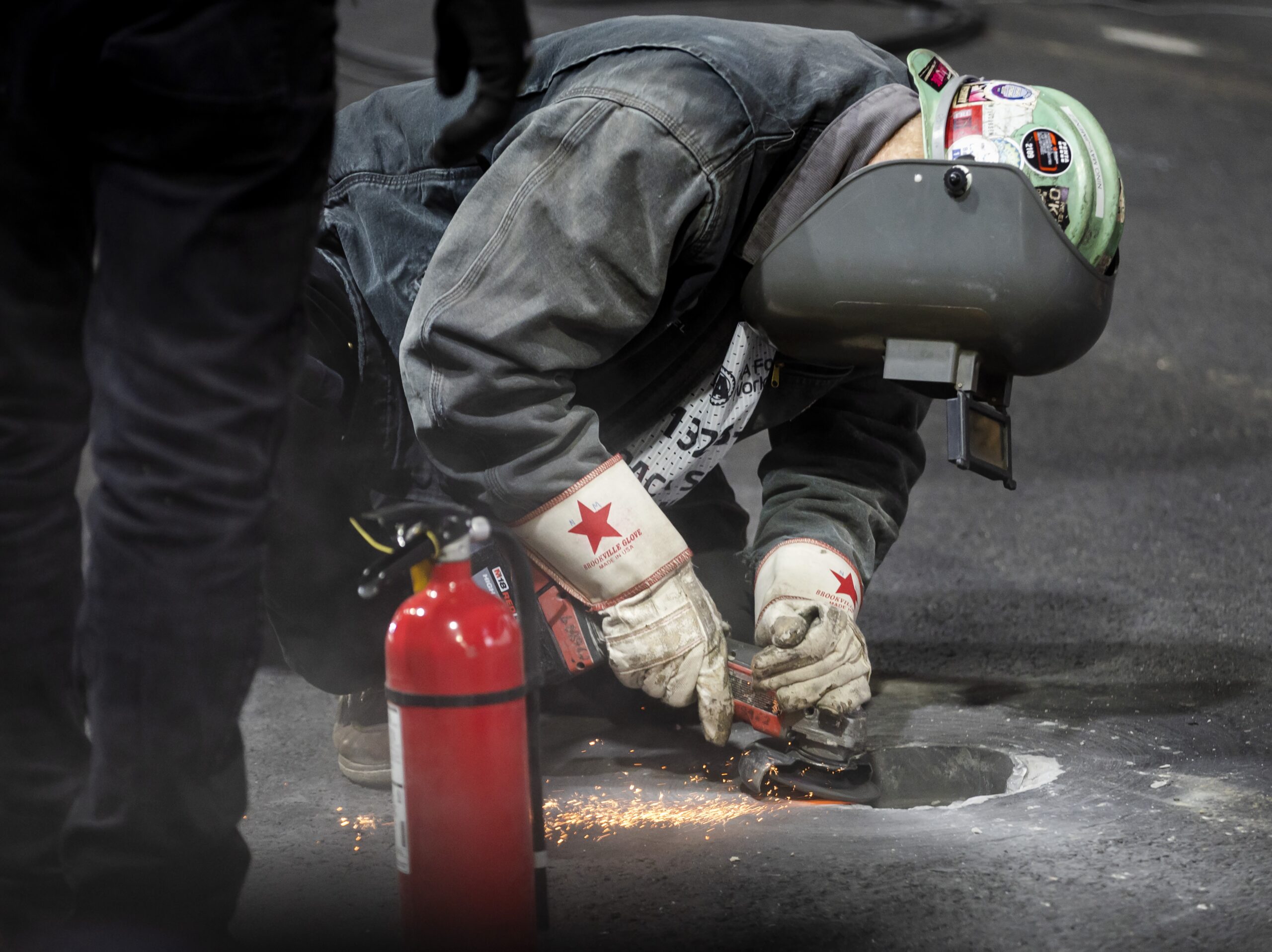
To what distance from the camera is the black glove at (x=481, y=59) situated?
4.12 ft

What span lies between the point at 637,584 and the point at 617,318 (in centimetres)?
40

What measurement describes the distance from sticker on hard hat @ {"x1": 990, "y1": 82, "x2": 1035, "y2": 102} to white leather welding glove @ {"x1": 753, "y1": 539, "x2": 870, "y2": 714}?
2.57 ft

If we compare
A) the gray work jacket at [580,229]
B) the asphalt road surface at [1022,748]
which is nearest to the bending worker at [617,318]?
the gray work jacket at [580,229]

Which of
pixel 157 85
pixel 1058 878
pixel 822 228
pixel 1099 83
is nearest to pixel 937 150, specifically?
pixel 822 228

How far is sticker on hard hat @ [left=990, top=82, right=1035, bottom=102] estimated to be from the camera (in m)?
1.91

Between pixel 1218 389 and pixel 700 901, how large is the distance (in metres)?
3.05

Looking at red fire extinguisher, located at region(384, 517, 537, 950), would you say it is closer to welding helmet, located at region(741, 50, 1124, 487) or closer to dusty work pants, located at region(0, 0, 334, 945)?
dusty work pants, located at region(0, 0, 334, 945)

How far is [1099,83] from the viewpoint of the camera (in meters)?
6.98

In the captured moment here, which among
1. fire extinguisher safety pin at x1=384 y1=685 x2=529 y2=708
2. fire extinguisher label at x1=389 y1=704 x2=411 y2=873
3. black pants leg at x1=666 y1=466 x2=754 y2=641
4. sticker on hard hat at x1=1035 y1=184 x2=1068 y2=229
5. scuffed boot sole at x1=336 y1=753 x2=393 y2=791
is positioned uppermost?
sticker on hard hat at x1=1035 y1=184 x2=1068 y2=229

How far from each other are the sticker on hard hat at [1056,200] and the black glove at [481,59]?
2.93 feet

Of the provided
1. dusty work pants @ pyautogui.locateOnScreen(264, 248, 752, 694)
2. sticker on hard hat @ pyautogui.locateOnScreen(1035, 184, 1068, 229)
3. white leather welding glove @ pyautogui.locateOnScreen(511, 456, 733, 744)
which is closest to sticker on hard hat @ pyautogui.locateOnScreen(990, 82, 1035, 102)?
sticker on hard hat @ pyautogui.locateOnScreen(1035, 184, 1068, 229)

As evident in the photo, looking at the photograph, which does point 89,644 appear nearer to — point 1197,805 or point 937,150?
point 937,150

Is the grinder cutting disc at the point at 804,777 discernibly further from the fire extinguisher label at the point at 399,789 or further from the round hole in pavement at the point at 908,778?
the fire extinguisher label at the point at 399,789

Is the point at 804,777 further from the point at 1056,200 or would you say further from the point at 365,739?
→ the point at 1056,200
